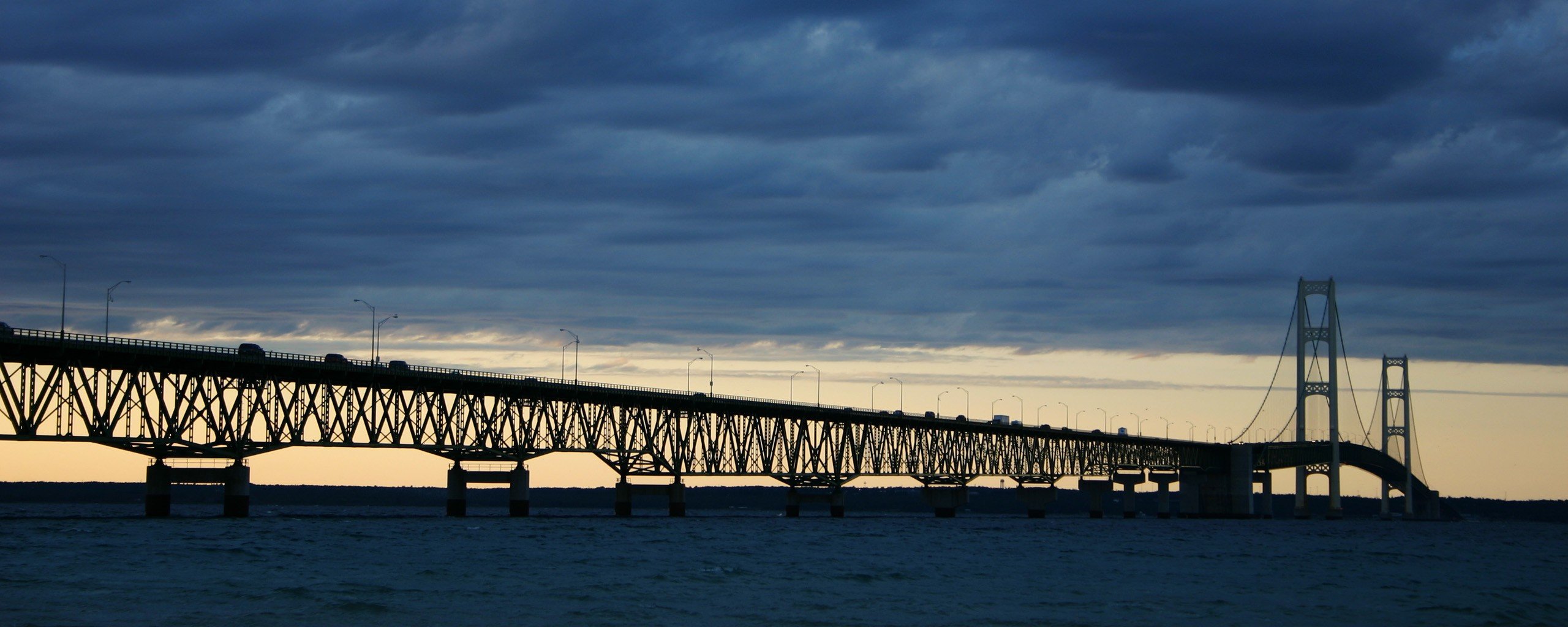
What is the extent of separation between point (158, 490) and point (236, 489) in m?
5.22

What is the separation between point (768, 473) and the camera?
175 meters

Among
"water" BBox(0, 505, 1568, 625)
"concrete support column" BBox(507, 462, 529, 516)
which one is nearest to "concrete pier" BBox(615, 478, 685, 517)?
"concrete support column" BBox(507, 462, 529, 516)

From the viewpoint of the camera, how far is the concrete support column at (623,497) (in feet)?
502

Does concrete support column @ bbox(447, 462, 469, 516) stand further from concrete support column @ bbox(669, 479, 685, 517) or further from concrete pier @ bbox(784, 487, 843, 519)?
concrete pier @ bbox(784, 487, 843, 519)

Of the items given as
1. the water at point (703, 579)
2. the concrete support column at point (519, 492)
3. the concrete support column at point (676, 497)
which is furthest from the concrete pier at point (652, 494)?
the water at point (703, 579)

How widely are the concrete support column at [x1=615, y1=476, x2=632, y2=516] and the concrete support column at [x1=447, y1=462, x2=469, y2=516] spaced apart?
60.0 feet

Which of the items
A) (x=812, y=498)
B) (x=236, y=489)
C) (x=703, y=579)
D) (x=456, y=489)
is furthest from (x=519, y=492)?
(x=703, y=579)

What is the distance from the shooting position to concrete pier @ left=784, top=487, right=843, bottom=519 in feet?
607

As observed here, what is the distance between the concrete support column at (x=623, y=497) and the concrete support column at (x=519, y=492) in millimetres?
13235

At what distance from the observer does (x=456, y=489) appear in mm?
135375

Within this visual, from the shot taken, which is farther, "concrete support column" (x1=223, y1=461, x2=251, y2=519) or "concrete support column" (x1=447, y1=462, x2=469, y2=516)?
"concrete support column" (x1=447, y1=462, x2=469, y2=516)

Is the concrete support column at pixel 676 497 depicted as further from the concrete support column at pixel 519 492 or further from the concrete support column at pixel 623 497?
the concrete support column at pixel 519 492

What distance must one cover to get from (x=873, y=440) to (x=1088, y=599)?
137m

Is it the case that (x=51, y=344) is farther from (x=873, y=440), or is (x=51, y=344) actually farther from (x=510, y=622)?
(x=873, y=440)
